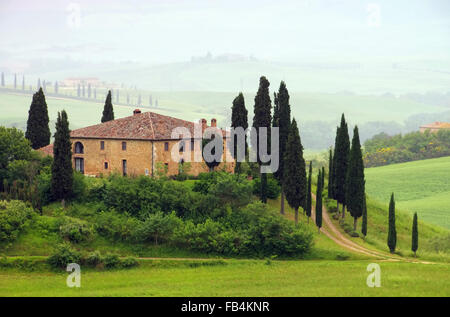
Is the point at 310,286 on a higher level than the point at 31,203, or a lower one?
lower

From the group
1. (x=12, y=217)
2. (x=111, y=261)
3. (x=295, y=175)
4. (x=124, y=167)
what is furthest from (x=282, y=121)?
(x=12, y=217)

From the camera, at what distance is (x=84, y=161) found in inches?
2566

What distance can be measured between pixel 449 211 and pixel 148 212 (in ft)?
153

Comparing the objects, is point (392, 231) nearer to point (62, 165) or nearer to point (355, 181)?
point (355, 181)

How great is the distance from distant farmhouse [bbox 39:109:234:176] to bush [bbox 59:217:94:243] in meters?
11.5

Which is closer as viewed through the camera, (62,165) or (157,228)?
(157,228)

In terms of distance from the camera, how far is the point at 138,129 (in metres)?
64.5

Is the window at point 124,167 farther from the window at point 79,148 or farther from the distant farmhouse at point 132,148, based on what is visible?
the window at point 79,148

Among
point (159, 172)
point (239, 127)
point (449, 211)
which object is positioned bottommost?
point (449, 211)

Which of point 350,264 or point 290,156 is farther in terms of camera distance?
point 290,156

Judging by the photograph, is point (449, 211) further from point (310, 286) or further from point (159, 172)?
point (310, 286)

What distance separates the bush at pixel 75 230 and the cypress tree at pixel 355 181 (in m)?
23.0

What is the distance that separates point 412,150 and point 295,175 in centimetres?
9349
